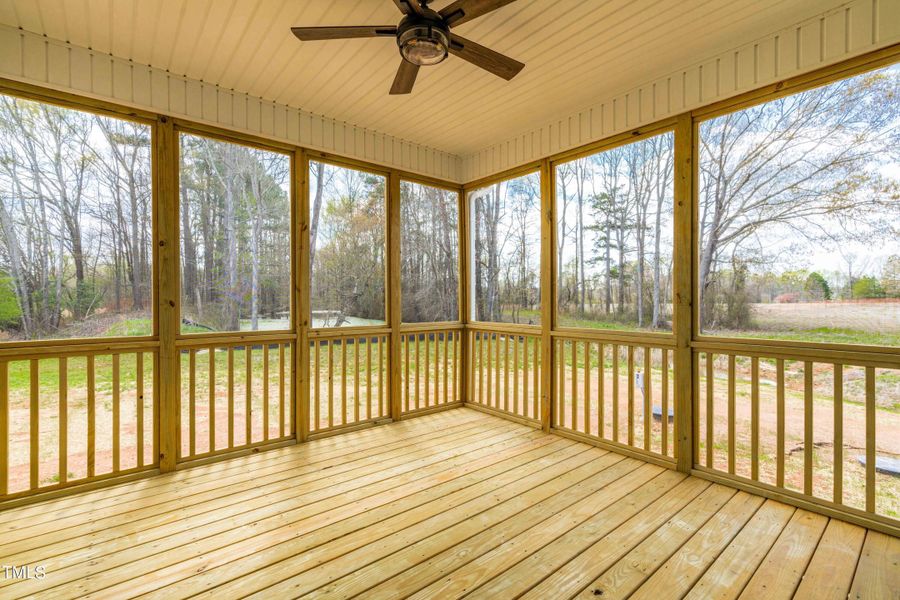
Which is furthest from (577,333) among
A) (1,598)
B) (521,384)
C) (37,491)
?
(37,491)

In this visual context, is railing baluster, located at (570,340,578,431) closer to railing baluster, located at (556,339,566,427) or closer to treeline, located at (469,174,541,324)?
railing baluster, located at (556,339,566,427)

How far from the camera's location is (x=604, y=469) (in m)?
2.91

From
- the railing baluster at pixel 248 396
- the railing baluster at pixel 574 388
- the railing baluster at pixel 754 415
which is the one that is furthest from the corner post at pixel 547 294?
the railing baluster at pixel 248 396

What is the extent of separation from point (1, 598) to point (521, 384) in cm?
367

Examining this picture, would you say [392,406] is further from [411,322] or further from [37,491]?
[37,491]

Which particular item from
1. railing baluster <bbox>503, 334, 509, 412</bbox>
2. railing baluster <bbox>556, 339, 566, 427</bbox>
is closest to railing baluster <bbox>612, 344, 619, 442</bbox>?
railing baluster <bbox>556, 339, 566, 427</bbox>

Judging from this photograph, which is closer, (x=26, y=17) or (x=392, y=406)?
(x=26, y=17)

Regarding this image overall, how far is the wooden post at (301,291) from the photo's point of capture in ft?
11.3

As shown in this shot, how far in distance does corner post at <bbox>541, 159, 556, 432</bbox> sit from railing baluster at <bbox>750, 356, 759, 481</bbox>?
5.03ft

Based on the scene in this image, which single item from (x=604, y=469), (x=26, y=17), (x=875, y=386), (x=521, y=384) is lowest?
(x=604, y=469)

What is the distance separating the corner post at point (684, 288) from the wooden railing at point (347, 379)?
8.53ft

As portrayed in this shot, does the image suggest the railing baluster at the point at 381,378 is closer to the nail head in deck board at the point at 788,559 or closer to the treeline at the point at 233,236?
the treeline at the point at 233,236

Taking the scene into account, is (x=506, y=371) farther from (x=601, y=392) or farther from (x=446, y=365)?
(x=601, y=392)

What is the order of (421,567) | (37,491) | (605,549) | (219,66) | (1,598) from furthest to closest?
(219,66)
(37,491)
(605,549)
(421,567)
(1,598)
